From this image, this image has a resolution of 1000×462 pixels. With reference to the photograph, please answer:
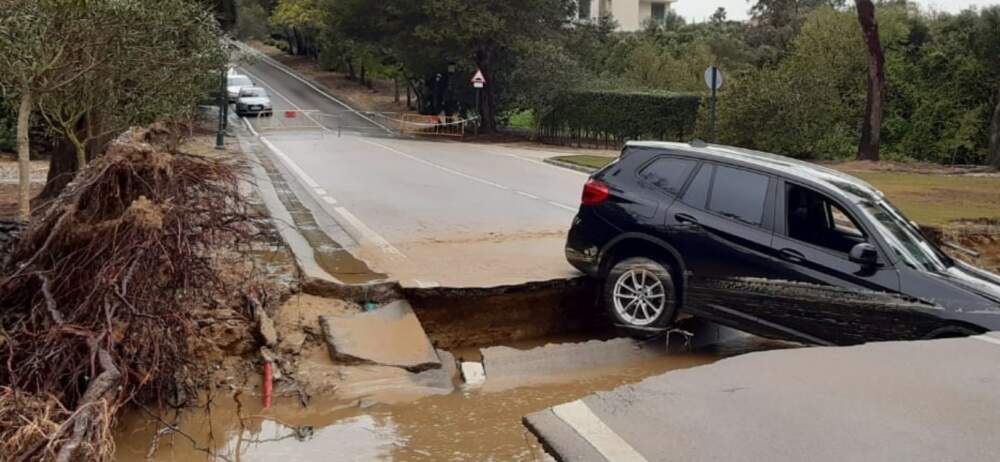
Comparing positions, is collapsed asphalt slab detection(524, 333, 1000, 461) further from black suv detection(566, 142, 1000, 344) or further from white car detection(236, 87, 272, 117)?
white car detection(236, 87, 272, 117)

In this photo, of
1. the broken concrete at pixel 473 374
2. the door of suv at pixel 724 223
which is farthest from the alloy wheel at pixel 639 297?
the broken concrete at pixel 473 374

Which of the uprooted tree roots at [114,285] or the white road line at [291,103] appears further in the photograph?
the white road line at [291,103]

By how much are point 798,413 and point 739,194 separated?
2.94 m

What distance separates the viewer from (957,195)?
674 inches

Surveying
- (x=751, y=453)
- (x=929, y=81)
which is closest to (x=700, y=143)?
(x=751, y=453)

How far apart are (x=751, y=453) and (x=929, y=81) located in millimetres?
37150

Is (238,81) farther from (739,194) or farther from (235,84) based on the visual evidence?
(739,194)

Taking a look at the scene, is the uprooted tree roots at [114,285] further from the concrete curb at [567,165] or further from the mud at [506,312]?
the concrete curb at [567,165]

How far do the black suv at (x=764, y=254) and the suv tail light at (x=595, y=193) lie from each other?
12mm

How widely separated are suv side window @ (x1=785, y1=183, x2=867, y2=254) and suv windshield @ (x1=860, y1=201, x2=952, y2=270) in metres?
0.22

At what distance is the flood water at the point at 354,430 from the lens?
5340 mm

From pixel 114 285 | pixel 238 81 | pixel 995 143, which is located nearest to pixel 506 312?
pixel 114 285

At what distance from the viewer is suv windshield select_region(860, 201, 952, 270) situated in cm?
661

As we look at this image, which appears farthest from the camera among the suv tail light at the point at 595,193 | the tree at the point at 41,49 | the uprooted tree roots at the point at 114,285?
the tree at the point at 41,49
